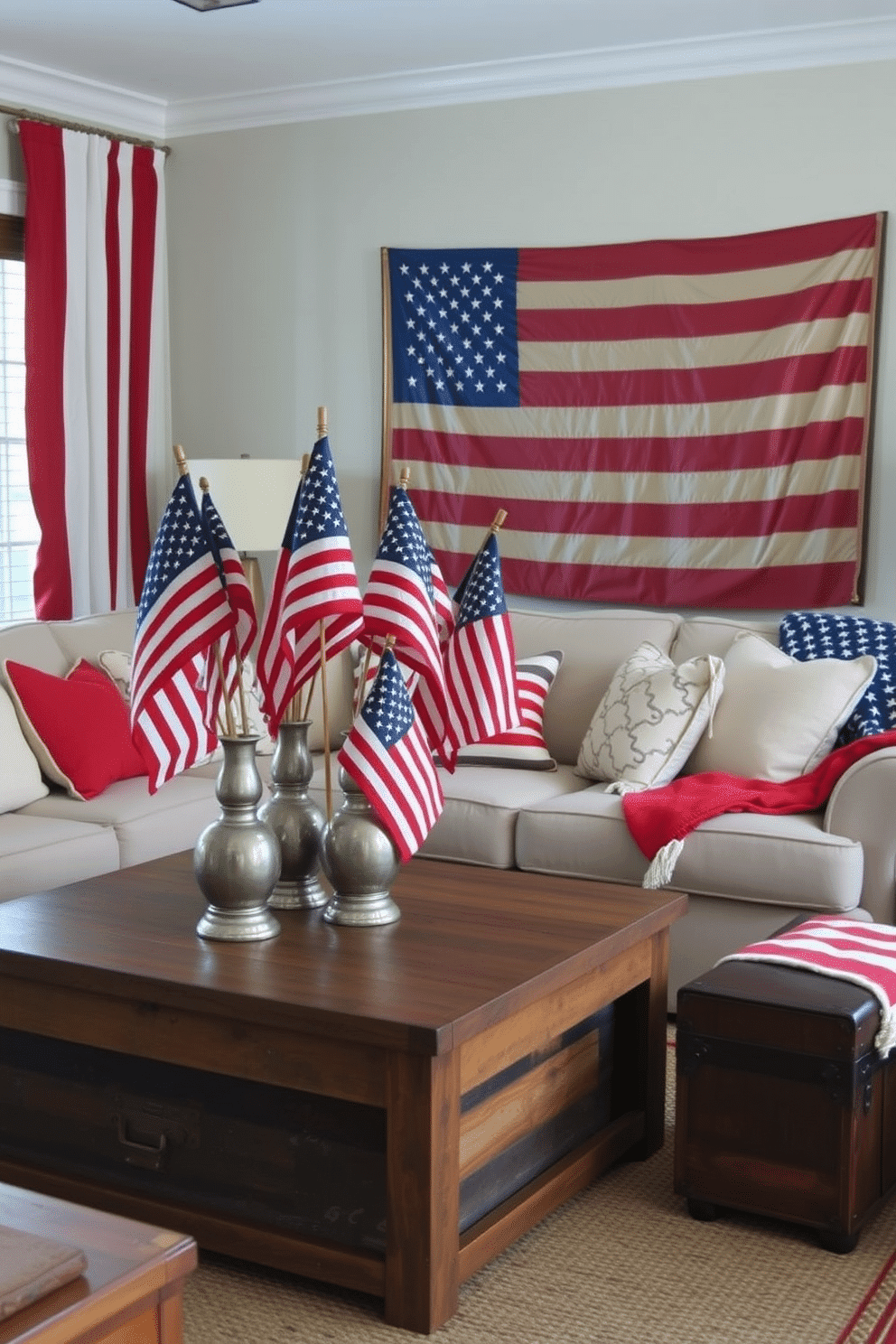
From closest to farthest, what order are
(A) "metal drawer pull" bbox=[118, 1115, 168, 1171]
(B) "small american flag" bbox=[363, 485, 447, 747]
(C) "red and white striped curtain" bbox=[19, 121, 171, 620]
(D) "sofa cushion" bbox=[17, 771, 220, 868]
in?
(A) "metal drawer pull" bbox=[118, 1115, 168, 1171] < (B) "small american flag" bbox=[363, 485, 447, 747] < (D) "sofa cushion" bbox=[17, 771, 220, 868] < (C) "red and white striped curtain" bbox=[19, 121, 171, 620]

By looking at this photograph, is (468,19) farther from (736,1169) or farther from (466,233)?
(736,1169)

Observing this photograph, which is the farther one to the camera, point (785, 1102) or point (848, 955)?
point (848, 955)

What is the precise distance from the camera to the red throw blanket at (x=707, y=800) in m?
3.57

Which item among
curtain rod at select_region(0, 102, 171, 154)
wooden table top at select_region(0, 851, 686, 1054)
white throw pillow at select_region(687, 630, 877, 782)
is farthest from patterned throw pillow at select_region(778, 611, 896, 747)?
curtain rod at select_region(0, 102, 171, 154)

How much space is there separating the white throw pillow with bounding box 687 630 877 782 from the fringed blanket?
935 millimetres

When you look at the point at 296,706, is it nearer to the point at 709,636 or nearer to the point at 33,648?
the point at 33,648

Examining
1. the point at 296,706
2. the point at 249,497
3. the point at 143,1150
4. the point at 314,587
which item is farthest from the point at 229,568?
the point at 249,497

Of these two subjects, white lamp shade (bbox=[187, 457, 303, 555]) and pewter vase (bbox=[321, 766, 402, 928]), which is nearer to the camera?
pewter vase (bbox=[321, 766, 402, 928])

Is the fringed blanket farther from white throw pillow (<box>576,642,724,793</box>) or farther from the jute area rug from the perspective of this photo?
white throw pillow (<box>576,642,724,793</box>)

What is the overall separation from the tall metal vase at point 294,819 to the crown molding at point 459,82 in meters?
3.03

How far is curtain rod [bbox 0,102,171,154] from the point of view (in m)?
5.15

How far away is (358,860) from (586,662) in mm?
1976

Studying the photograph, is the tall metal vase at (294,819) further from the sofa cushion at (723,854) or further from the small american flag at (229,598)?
the sofa cushion at (723,854)

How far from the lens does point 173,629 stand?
8.37 feet
